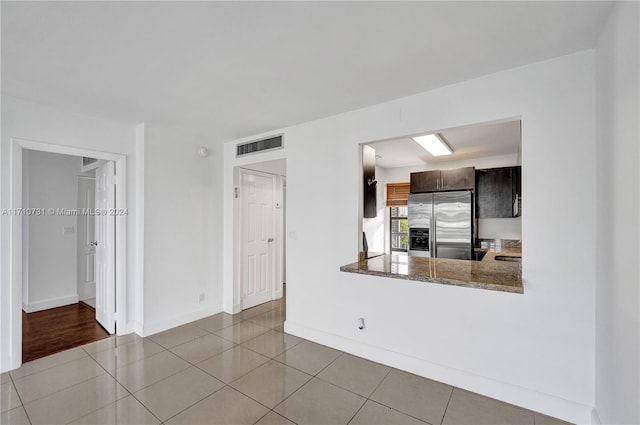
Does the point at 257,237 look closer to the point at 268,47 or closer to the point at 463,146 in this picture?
the point at 268,47

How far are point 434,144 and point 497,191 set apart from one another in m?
1.48

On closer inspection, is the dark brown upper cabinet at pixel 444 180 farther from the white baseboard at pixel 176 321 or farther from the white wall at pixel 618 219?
the white baseboard at pixel 176 321

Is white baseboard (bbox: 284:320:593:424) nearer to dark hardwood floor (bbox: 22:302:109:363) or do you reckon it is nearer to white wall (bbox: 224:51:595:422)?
white wall (bbox: 224:51:595:422)

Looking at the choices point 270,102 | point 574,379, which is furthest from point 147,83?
point 574,379

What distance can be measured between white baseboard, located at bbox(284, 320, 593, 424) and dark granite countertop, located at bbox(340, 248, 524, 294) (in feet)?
2.61

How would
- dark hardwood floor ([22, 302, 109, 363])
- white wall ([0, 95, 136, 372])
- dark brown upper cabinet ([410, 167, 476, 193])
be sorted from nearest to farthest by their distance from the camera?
white wall ([0, 95, 136, 372]), dark hardwood floor ([22, 302, 109, 363]), dark brown upper cabinet ([410, 167, 476, 193])

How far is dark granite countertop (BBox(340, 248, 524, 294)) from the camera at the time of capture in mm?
2043

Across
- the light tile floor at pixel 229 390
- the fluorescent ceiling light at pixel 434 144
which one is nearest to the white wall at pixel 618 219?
the light tile floor at pixel 229 390

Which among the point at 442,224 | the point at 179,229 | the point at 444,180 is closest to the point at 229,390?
the point at 179,229

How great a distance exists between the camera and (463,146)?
445cm

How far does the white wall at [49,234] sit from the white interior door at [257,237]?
278 cm

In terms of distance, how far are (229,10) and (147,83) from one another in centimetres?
129

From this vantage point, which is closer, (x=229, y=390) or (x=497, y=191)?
(x=229, y=390)

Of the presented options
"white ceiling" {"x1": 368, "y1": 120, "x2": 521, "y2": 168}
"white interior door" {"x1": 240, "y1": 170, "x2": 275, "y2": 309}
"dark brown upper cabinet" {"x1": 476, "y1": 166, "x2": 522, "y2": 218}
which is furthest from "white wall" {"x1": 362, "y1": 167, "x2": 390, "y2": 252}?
"white interior door" {"x1": 240, "y1": 170, "x2": 275, "y2": 309}
